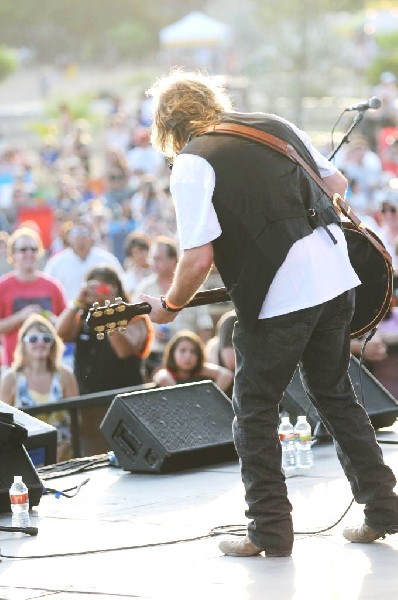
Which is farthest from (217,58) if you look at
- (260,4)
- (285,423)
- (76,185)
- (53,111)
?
(285,423)

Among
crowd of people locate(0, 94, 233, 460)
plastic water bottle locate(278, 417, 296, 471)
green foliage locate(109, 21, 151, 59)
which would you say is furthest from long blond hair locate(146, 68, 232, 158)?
green foliage locate(109, 21, 151, 59)

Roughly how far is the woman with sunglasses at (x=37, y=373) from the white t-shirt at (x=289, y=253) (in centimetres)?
419

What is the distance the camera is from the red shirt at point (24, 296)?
11070 millimetres

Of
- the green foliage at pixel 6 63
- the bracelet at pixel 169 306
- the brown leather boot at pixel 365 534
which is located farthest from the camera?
the green foliage at pixel 6 63

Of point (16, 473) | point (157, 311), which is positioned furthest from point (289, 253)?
point (16, 473)

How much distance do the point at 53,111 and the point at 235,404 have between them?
32.0 meters

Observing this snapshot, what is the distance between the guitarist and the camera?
533 cm

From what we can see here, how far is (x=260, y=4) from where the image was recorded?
52562 mm

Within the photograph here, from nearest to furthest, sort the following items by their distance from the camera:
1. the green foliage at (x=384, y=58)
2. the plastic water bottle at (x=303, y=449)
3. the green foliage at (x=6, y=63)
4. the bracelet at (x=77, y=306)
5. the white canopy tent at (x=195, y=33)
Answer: the plastic water bottle at (x=303, y=449) < the bracelet at (x=77, y=306) < the green foliage at (x=384, y=58) < the white canopy tent at (x=195, y=33) < the green foliage at (x=6, y=63)

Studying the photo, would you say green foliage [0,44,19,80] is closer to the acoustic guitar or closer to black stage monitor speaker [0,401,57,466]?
black stage monitor speaker [0,401,57,466]

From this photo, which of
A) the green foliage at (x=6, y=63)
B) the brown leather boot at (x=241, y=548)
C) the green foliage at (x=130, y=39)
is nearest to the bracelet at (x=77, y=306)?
the brown leather boot at (x=241, y=548)

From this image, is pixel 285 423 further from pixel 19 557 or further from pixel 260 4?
pixel 260 4

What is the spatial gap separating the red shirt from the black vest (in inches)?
229

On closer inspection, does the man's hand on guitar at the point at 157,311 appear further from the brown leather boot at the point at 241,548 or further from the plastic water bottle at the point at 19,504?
the plastic water bottle at the point at 19,504
